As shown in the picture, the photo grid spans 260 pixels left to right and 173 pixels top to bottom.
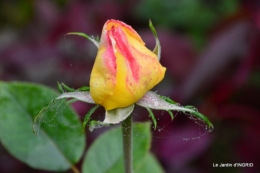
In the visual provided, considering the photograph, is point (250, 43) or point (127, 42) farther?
point (250, 43)

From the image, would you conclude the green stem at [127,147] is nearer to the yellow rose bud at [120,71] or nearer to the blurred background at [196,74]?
the yellow rose bud at [120,71]

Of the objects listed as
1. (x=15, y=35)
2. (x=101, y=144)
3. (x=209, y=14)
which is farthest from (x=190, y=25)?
(x=101, y=144)

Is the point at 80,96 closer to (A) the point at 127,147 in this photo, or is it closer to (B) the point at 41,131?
(A) the point at 127,147

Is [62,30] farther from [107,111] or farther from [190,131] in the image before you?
[107,111]

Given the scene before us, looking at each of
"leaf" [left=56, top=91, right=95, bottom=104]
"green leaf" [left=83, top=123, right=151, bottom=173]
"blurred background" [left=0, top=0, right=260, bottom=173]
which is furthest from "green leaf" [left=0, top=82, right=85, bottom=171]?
"blurred background" [left=0, top=0, right=260, bottom=173]

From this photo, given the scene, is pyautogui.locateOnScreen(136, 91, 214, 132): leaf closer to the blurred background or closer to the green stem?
the green stem

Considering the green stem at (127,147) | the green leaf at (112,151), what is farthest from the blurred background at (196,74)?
the green stem at (127,147)
